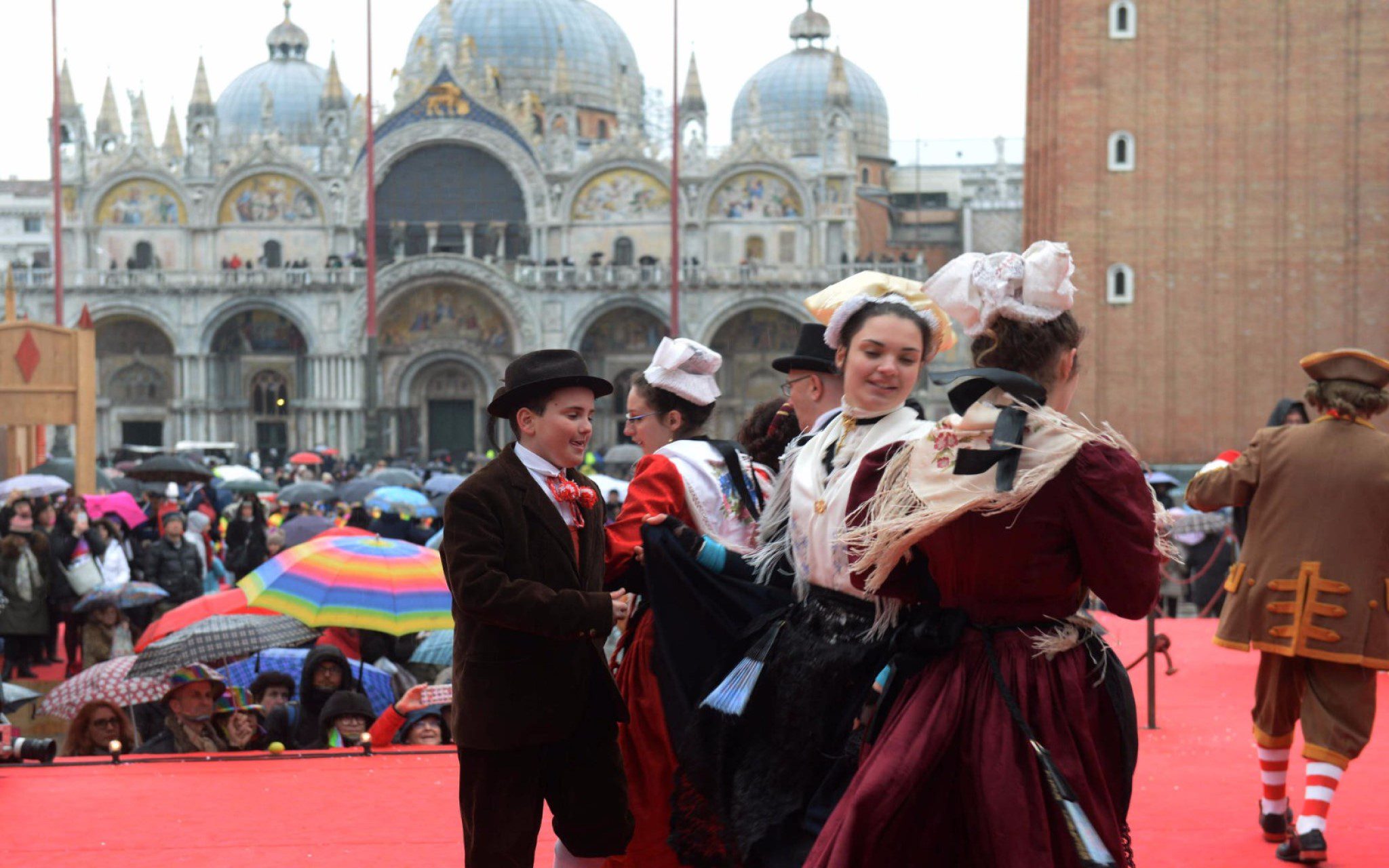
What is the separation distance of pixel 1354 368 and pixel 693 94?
4270 cm

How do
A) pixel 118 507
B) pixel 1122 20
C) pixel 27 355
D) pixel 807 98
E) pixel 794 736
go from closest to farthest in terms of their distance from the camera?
1. pixel 794 736
2. pixel 118 507
3. pixel 27 355
4. pixel 1122 20
5. pixel 807 98

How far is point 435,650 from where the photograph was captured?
795 centimetres

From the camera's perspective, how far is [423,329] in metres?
42.7

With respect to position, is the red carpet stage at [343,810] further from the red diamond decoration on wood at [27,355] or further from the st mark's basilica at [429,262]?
the st mark's basilica at [429,262]

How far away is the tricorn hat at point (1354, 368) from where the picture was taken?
4.87 meters

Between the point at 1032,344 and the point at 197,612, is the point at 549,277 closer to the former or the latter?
the point at 197,612

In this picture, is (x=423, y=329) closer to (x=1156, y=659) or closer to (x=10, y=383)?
(x=10, y=383)

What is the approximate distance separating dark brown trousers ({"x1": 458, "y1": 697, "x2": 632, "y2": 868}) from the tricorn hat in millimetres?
2577

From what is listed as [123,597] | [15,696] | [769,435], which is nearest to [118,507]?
[123,597]

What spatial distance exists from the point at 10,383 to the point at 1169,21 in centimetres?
1751

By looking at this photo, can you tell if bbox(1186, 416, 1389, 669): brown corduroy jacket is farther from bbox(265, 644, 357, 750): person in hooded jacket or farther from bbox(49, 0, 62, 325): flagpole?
bbox(49, 0, 62, 325): flagpole

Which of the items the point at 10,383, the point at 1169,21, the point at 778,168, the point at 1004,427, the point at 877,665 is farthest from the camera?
A: the point at 778,168

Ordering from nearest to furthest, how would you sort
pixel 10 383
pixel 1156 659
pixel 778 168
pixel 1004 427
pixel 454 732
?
1. pixel 1004 427
2. pixel 454 732
3. pixel 1156 659
4. pixel 10 383
5. pixel 778 168

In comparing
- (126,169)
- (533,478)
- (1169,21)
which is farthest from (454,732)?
(126,169)
